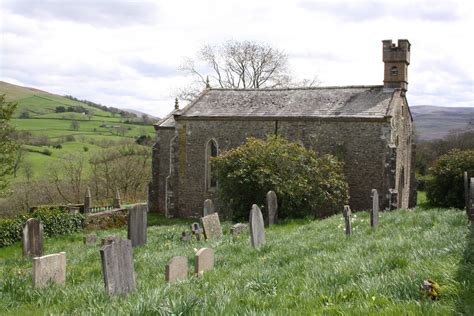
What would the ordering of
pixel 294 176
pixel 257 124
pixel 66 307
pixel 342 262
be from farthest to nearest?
pixel 257 124
pixel 294 176
pixel 342 262
pixel 66 307

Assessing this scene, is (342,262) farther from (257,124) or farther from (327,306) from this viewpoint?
(257,124)

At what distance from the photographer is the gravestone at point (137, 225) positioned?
15492 mm

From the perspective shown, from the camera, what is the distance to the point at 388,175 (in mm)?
25328

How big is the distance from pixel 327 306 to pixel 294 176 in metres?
17.9

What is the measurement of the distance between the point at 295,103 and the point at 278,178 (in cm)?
715

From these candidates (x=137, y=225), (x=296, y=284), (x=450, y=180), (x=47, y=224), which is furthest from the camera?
(x=450, y=180)

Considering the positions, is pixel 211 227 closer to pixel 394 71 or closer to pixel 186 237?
pixel 186 237

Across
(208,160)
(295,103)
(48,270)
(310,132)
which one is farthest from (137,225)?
(295,103)

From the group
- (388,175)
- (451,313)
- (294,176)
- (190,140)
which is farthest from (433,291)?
(190,140)

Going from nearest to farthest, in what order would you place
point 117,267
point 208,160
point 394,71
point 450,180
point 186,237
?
point 117,267 < point 186,237 < point 450,180 < point 394,71 < point 208,160

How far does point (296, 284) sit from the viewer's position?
23.4ft

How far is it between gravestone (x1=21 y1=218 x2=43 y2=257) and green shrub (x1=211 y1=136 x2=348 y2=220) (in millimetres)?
9772

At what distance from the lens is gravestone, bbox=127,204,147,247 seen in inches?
610

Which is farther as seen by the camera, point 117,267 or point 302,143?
point 302,143
